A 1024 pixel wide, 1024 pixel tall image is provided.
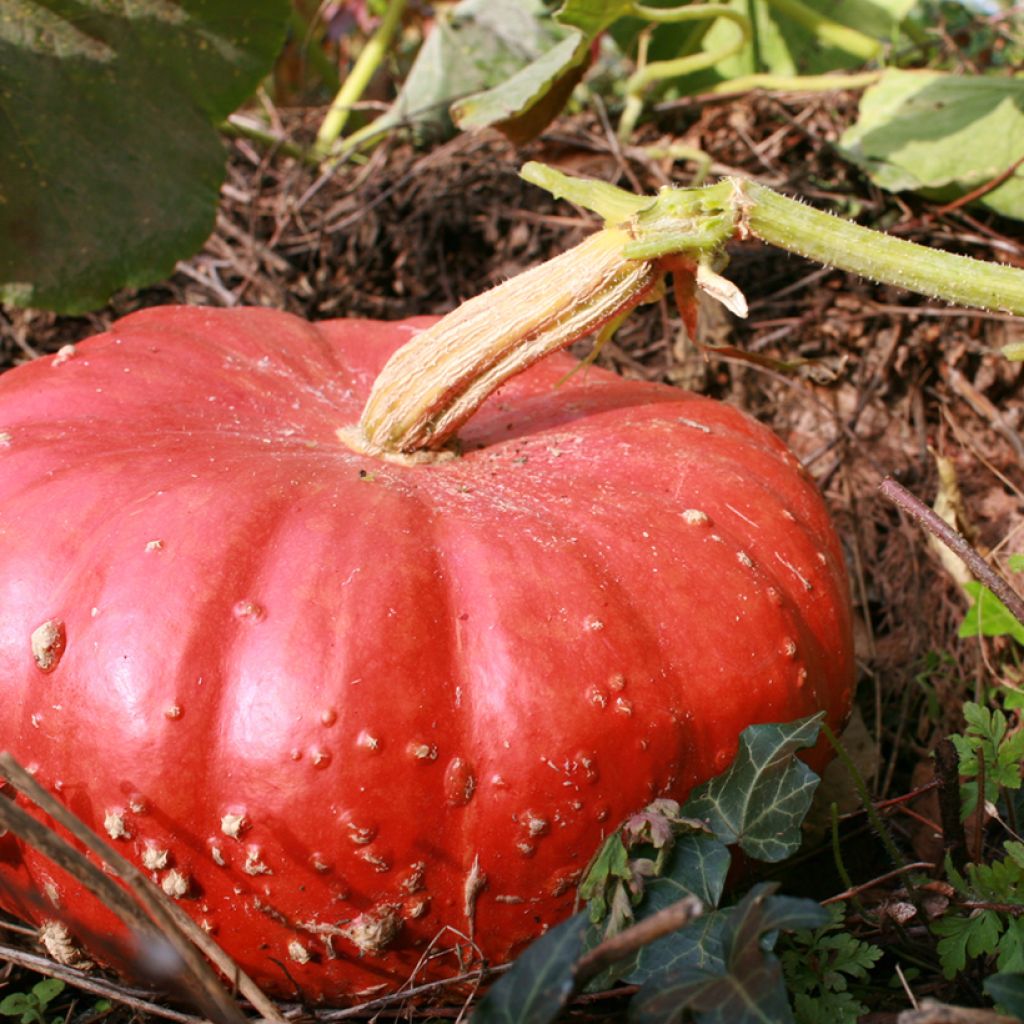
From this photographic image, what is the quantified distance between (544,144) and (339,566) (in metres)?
2.20

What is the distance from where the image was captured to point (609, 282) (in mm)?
1730

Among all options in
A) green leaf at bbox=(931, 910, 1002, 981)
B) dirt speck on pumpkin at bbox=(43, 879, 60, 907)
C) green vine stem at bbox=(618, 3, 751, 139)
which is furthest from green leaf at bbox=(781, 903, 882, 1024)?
green vine stem at bbox=(618, 3, 751, 139)

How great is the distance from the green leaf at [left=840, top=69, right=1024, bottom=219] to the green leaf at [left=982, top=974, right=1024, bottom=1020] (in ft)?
7.18

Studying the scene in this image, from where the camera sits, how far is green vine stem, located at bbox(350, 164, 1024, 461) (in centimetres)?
161

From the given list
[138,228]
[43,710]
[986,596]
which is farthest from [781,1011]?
[138,228]

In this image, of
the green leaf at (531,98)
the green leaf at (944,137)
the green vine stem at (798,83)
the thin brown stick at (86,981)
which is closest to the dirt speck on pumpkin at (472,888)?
the thin brown stick at (86,981)

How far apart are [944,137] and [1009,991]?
243 cm

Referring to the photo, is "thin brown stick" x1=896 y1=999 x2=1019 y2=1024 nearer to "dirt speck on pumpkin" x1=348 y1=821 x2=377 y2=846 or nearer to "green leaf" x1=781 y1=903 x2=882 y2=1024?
"green leaf" x1=781 y1=903 x2=882 y2=1024

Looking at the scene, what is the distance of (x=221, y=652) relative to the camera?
56.7 inches

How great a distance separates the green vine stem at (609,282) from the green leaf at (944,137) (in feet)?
4.38

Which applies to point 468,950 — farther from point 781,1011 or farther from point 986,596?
point 986,596

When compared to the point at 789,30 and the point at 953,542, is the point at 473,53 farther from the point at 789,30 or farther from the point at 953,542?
the point at 953,542

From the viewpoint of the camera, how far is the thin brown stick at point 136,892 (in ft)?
3.69

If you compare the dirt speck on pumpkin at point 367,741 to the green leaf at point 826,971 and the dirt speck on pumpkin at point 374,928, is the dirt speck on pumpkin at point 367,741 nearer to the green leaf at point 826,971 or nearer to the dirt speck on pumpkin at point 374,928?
the dirt speck on pumpkin at point 374,928
